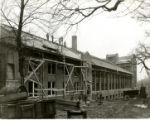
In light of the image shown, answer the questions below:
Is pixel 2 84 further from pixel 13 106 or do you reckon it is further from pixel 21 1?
pixel 13 106

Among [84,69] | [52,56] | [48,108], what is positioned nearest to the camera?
[48,108]

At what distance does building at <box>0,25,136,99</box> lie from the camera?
16.7m

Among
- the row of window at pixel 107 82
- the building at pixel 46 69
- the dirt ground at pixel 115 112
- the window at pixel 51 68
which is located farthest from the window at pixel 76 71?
the dirt ground at pixel 115 112

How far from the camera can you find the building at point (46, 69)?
16.7m

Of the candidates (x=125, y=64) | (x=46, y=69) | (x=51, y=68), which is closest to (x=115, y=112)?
(x=46, y=69)

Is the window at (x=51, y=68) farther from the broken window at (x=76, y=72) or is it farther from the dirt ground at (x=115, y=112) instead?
the dirt ground at (x=115, y=112)

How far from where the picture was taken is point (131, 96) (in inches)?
1131

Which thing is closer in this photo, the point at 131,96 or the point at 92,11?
the point at 92,11

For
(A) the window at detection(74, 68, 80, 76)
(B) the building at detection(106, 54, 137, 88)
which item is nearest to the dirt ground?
(A) the window at detection(74, 68, 80, 76)

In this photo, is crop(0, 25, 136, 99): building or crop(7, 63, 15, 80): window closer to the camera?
crop(0, 25, 136, 99): building

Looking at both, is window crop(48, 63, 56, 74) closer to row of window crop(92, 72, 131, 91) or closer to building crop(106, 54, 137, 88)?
row of window crop(92, 72, 131, 91)

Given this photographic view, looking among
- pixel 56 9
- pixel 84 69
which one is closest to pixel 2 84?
pixel 56 9

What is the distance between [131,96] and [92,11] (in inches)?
927

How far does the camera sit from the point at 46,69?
21.0 m
